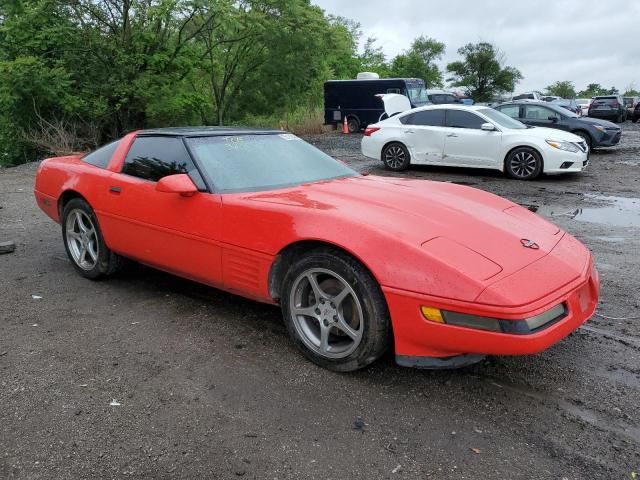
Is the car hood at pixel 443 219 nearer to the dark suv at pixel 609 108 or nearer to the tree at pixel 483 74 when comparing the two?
the dark suv at pixel 609 108

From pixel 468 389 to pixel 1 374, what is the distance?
8.66 ft

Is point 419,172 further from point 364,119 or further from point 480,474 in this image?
point 364,119


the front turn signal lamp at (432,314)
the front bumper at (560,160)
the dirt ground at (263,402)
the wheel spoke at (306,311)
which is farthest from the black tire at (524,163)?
the front turn signal lamp at (432,314)

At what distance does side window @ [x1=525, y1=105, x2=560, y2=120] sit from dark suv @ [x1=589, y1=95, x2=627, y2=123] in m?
18.1

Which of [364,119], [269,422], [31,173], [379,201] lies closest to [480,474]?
[269,422]

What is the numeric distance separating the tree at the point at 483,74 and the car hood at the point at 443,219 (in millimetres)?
52005

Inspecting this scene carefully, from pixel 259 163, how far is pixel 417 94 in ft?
69.7

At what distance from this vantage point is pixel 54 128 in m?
17.3

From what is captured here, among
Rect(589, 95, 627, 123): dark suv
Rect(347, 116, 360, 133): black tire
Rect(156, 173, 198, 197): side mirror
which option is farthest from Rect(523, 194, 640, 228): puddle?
Rect(589, 95, 627, 123): dark suv

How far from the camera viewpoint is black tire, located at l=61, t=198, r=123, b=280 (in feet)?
15.2

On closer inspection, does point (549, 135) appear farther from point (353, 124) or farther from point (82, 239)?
point (353, 124)

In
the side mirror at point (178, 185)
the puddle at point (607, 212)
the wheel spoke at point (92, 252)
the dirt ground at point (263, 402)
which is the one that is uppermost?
the side mirror at point (178, 185)

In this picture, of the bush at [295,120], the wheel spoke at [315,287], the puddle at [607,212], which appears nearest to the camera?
the wheel spoke at [315,287]

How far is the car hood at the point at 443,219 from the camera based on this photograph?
284cm
